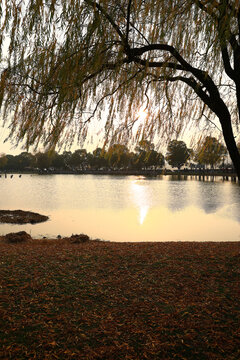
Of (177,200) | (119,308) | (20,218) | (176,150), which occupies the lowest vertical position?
(177,200)

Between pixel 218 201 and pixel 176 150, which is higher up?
pixel 176 150

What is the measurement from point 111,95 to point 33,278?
383 centimetres

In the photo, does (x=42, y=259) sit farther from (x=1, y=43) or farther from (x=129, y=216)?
(x=129, y=216)

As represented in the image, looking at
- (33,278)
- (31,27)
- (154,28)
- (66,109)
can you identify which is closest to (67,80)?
(66,109)

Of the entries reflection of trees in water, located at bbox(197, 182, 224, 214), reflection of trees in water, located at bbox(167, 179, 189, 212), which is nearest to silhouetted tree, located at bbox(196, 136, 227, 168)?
reflection of trees in water, located at bbox(197, 182, 224, 214)

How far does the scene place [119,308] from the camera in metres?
4.39

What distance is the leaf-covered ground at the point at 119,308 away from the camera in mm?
3432

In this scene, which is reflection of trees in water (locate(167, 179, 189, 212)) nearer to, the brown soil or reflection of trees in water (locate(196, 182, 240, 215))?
reflection of trees in water (locate(196, 182, 240, 215))

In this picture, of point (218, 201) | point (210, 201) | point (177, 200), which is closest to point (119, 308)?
point (210, 201)

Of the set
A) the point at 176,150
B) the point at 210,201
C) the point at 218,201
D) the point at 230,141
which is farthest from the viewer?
the point at 210,201

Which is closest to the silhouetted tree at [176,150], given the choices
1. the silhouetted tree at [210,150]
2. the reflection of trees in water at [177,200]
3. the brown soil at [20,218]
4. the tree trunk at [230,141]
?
the silhouetted tree at [210,150]

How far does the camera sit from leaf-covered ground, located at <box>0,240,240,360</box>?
343 centimetres

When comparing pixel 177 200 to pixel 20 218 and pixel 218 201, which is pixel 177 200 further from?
pixel 20 218

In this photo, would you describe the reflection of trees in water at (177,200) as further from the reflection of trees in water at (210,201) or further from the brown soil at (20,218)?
the brown soil at (20,218)
